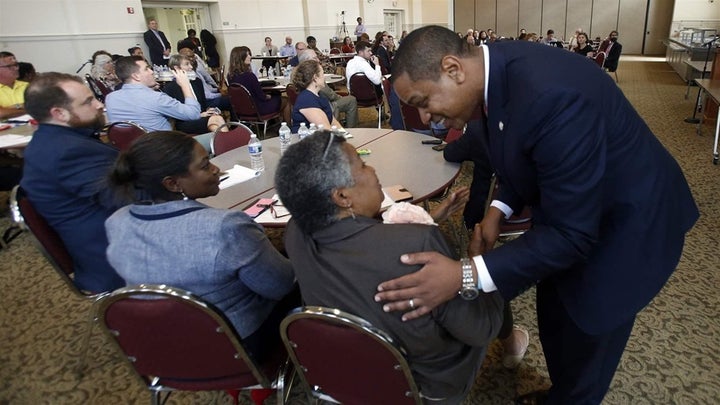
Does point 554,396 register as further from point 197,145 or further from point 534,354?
point 197,145

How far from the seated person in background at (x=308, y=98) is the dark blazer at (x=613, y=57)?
330 inches

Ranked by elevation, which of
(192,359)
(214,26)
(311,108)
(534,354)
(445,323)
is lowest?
(534,354)

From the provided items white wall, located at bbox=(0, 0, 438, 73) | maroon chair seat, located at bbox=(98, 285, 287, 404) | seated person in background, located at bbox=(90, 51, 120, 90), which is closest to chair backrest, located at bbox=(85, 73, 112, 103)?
seated person in background, located at bbox=(90, 51, 120, 90)

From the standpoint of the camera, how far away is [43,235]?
6.22 feet

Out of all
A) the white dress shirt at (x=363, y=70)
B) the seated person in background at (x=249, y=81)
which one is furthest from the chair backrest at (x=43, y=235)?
the white dress shirt at (x=363, y=70)

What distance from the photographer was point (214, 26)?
1269cm

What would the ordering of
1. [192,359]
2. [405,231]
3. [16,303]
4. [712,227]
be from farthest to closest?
[712,227], [16,303], [192,359], [405,231]

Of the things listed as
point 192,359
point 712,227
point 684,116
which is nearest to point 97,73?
point 192,359

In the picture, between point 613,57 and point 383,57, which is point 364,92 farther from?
point 613,57

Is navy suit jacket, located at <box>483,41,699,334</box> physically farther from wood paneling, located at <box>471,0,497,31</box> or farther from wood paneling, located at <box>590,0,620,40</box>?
wood paneling, located at <box>471,0,497,31</box>

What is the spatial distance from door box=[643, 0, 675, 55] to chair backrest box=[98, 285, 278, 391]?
62.5 feet

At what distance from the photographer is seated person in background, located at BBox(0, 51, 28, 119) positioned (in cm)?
463

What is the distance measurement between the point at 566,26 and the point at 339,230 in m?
20.1

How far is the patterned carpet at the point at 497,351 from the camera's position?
1928mm
